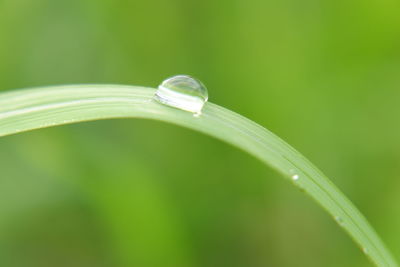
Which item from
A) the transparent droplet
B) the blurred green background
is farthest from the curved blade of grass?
the blurred green background

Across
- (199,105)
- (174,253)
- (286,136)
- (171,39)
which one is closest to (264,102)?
(286,136)

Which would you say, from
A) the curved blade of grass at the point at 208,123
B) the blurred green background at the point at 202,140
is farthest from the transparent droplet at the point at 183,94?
the blurred green background at the point at 202,140

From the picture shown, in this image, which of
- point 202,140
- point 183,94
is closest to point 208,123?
point 183,94

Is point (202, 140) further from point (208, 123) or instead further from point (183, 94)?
point (208, 123)

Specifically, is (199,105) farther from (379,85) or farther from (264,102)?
(379,85)

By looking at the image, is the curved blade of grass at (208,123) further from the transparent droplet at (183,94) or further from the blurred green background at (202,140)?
the blurred green background at (202,140)

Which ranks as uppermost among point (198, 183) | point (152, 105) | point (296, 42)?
point (296, 42)

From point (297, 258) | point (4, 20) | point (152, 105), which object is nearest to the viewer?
point (152, 105)
